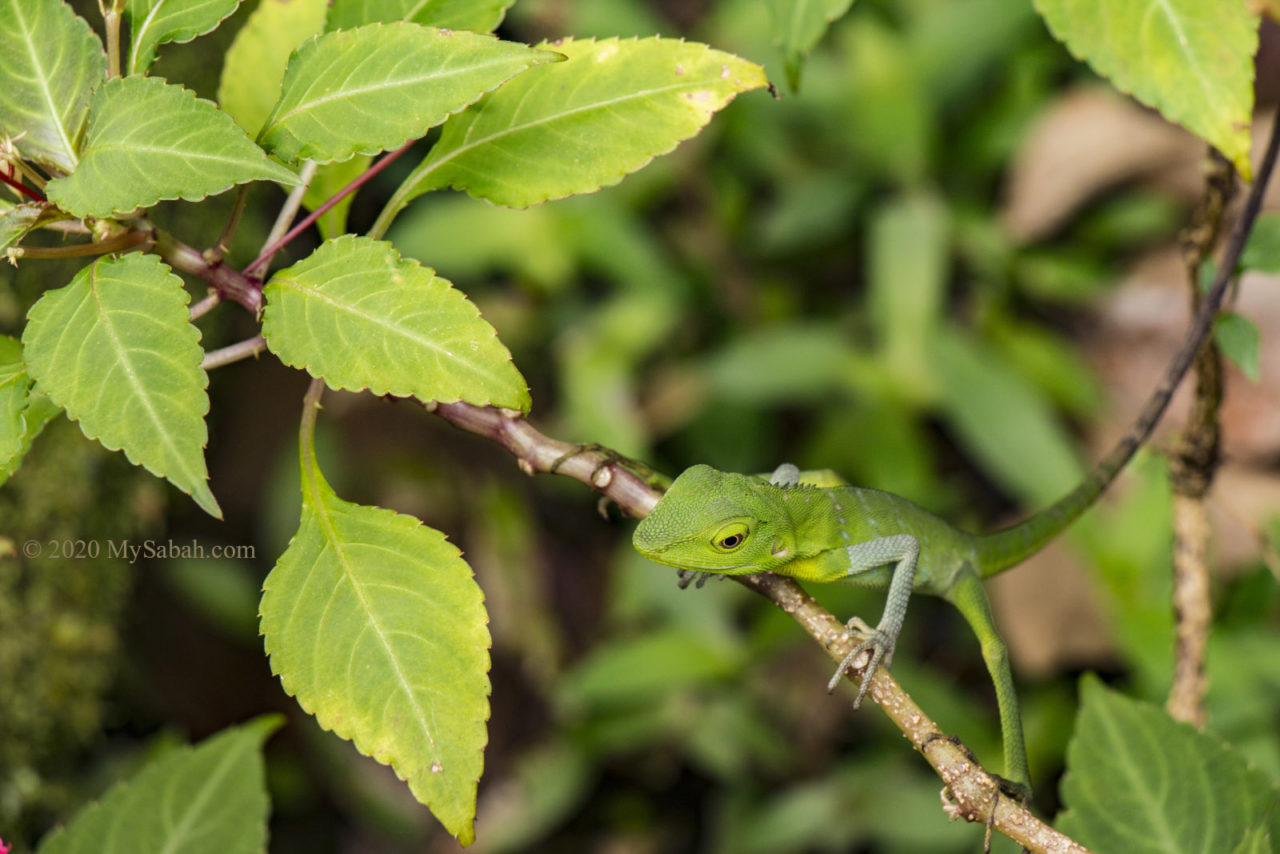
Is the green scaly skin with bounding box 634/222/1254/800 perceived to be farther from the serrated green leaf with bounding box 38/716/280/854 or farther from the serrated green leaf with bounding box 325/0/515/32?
the serrated green leaf with bounding box 38/716/280/854

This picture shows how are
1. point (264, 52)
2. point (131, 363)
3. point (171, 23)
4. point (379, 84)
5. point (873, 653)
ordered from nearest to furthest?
point (131, 363) → point (379, 84) → point (171, 23) → point (873, 653) → point (264, 52)

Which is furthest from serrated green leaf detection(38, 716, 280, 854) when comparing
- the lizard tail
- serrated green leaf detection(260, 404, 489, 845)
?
the lizard tail

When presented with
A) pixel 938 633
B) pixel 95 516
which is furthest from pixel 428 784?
pixel 938 633

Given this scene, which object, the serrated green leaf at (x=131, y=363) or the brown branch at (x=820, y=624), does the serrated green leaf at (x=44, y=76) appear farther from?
the brown branch at (x=820, y=624)

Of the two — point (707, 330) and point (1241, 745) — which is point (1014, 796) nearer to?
point (1241, 745)

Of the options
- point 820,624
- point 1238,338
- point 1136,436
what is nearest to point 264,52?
point 820,624

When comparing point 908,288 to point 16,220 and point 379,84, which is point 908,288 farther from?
point 16,220
